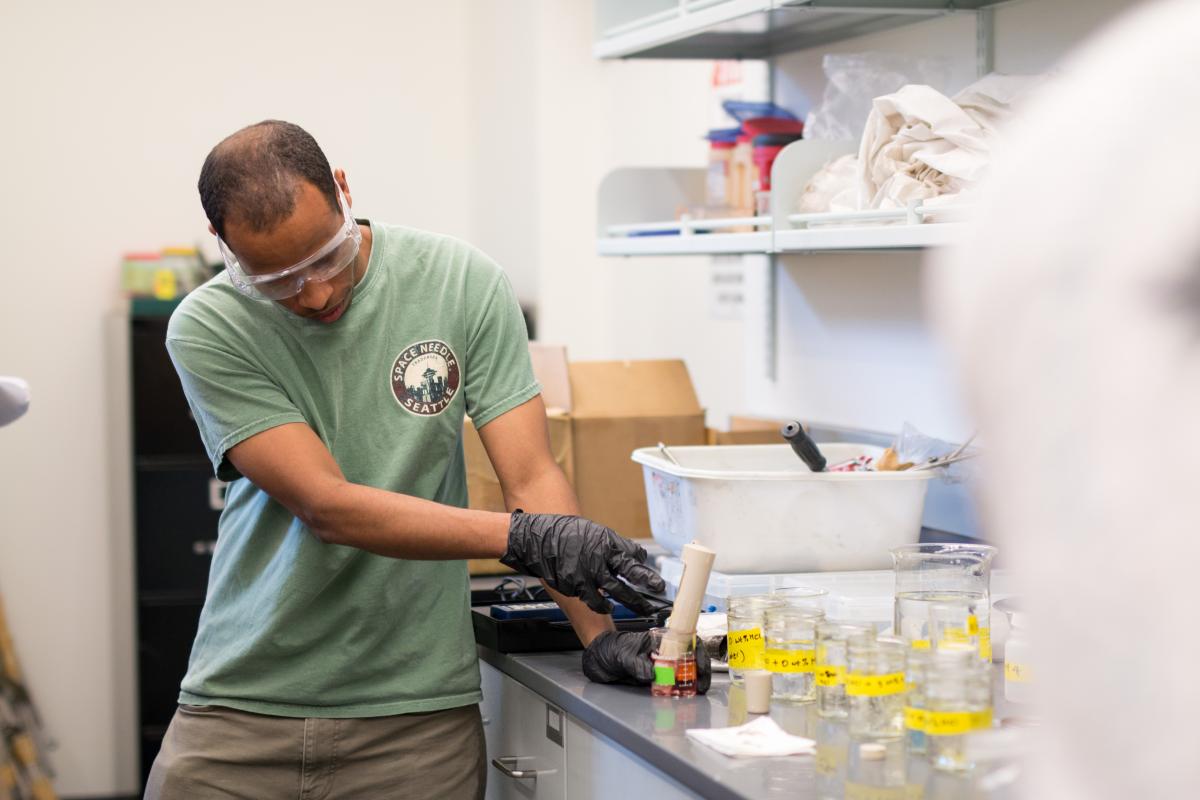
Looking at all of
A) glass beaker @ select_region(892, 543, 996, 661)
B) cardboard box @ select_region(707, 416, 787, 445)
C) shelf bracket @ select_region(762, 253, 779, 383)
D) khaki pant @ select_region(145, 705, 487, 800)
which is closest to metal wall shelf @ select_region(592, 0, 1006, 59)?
shelf bracket @ select_region(762, 253, 779, 383)

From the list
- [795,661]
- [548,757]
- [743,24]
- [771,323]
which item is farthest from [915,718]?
[771,323]

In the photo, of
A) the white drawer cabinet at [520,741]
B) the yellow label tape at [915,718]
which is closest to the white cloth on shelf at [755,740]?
the yellow label tape at [915,718]

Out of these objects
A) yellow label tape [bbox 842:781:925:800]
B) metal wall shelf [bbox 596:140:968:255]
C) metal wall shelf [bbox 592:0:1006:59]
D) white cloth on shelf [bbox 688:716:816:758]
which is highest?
metal wall shelf [bbox 592:0:1006:59]

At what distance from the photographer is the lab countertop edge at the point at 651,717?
1395 mm

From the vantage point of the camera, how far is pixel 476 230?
474cm

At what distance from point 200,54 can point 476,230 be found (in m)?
1.03

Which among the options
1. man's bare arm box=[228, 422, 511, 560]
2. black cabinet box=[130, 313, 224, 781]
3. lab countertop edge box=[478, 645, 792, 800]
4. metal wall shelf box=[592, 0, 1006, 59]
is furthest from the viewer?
black cabinet box=[130, 313, 224, 781]

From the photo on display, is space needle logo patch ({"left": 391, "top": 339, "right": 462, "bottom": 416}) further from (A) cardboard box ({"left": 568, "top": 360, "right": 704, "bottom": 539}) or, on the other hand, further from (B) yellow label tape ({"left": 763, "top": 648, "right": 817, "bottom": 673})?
(A) cardboard box ({"left": 568, "top": 360, "right": 704, "bottom": 539})

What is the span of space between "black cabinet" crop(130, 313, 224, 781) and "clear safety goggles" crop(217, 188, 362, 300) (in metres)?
2.35

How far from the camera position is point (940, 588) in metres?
1.77

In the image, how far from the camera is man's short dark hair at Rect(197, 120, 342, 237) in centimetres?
177

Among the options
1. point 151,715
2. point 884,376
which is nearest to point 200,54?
point 151,715

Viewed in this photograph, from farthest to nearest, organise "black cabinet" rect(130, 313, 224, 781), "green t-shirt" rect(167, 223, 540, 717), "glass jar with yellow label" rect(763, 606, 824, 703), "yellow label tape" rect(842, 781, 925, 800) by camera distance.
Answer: "black cabinet" rect(130, 313, 224, 781)
"green t-shirt" rect(167, 223, 540, 717)
"glass jar with yellow label" rect(763, 606, 824, 703)
"yellow label tape" rect(842, 781, 925, 800)

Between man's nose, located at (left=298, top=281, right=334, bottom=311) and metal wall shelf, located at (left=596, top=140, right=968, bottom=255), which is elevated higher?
metal wall shelf, located at (left=596, top=140, right=968, bottom=255)
